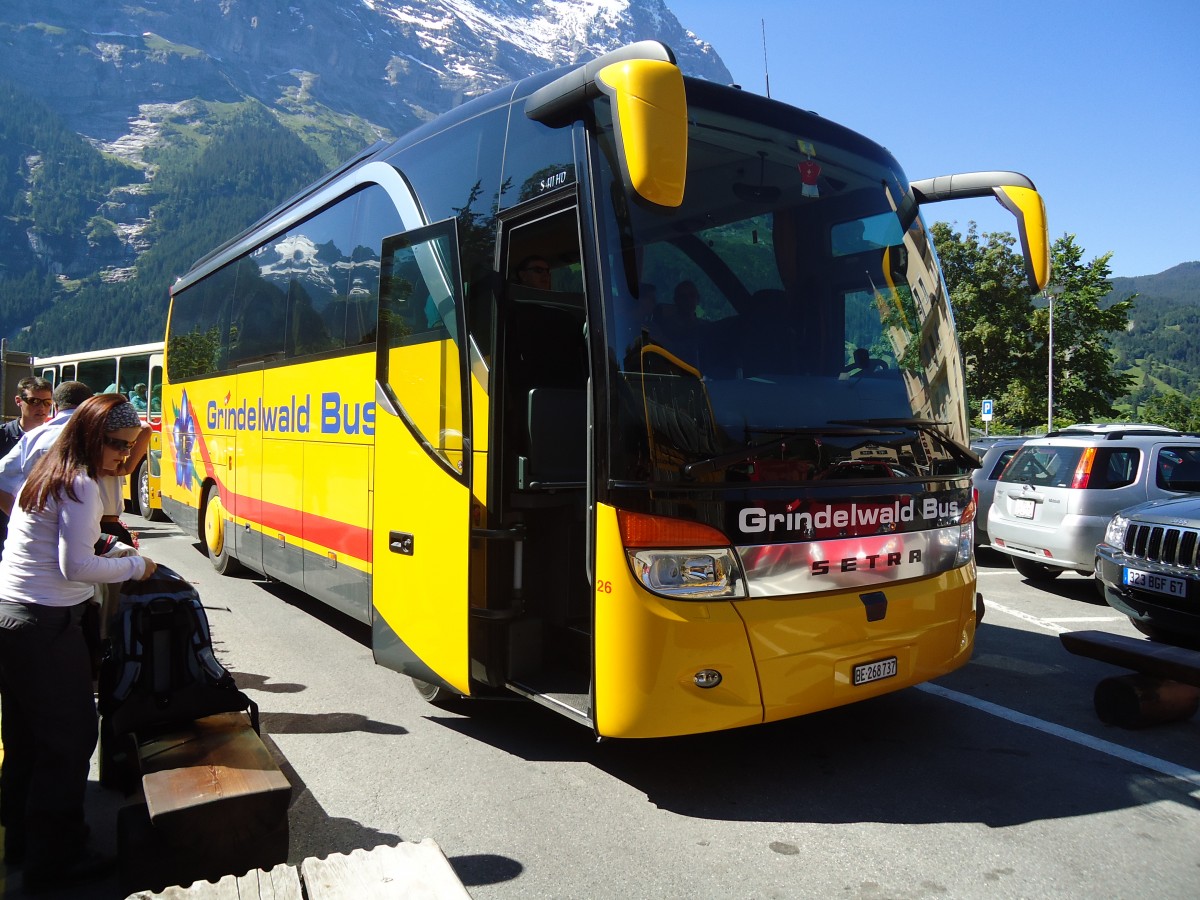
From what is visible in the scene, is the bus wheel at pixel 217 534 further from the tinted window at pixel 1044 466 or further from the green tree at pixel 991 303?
the green tree at pixel 991 303

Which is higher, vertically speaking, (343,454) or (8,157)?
(8,157)

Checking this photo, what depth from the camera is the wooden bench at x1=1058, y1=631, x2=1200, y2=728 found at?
5.11 meters

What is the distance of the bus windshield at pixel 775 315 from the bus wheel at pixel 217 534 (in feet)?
22.6

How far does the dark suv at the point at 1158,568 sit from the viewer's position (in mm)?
6523

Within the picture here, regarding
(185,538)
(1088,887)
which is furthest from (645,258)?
(185,538)

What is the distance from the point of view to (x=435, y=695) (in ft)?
18.0

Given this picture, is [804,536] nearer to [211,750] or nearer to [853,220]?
[853,220]

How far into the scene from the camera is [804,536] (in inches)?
163

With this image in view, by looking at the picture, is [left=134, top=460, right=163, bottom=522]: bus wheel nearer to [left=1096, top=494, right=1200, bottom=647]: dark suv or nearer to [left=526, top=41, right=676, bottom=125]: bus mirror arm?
[left=526, top=41, right=676, bottom=125]: bus mirror arm

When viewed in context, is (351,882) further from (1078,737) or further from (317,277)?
(317,277)

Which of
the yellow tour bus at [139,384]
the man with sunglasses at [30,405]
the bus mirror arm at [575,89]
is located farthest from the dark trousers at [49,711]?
the yellow tour bus at [139,384]

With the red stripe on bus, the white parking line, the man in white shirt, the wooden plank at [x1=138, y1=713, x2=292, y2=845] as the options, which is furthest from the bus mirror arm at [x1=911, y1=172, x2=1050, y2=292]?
the man in white shirt

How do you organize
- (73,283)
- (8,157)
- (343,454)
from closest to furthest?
(343,454) < (73,283) < (8,157)

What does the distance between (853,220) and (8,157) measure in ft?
769
